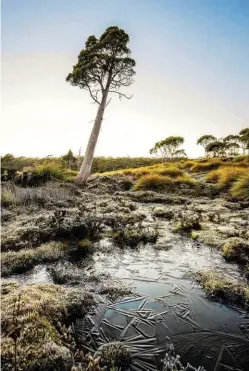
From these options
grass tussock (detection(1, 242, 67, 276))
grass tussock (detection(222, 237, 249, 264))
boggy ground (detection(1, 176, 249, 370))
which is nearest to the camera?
boggy ground (detection(1, 176, 249, 370))

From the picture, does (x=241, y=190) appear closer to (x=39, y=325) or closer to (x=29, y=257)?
(x=29, y=257)

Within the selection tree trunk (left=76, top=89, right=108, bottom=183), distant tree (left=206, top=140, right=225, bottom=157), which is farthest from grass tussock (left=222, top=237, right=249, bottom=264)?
distant tree (left=206, top=140, right=225, bottom=157)

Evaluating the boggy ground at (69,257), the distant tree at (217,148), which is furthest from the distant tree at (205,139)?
the boggy ground at (69,257)

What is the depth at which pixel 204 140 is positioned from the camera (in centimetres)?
5106

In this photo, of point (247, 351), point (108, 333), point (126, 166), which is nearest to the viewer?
point (247, 351)

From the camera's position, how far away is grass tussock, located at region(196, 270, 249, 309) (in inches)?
116

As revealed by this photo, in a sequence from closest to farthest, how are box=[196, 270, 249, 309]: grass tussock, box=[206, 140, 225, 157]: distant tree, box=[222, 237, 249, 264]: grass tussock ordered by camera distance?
box=[196, 270, 249, 309]: grass tussock → box=[222, 237, 249, 264]: grass tussock → box=[206, 140, 225, 157]: distant tree

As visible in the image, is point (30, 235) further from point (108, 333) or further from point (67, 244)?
point (108, 333)

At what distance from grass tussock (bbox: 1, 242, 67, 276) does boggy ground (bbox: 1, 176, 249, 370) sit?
0.5 inches

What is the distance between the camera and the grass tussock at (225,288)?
2949 mm

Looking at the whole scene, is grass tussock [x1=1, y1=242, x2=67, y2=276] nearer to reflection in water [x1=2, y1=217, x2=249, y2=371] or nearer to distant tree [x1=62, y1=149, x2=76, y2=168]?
reflection in water [x1=2, y1=217, x2=249, y2=371]

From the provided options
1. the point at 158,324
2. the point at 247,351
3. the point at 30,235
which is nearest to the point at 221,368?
the point at 247,351

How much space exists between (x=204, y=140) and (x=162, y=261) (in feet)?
165

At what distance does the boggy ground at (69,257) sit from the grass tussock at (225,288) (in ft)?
0.04
